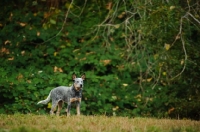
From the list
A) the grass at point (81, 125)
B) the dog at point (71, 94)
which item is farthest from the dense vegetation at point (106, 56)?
the dog at point (71, 94)

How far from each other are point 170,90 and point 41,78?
3.92 meters

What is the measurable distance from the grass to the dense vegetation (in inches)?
86.9

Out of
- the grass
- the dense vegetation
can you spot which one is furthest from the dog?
the dense vegetation

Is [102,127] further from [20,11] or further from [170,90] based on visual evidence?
[20,11]

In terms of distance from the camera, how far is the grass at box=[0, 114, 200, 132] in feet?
29.8

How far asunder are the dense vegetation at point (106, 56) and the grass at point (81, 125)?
221 centimetres

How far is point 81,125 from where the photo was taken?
964 cm

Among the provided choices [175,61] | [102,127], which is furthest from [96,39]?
[102,127]

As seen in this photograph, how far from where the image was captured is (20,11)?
18750mm

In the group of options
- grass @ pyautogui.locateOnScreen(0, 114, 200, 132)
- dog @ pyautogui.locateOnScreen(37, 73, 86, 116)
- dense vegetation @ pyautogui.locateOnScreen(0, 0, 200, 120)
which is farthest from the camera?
dense vegetation @ pyautogui.locateOnScreen(0, 0, 200, 120)

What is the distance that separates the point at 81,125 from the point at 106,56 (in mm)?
7522

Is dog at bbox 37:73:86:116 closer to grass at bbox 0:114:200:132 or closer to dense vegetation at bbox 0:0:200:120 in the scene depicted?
grass at bbox 0:114:200:132

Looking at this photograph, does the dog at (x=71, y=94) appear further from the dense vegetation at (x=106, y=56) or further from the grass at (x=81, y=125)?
the dense vegetation at (x=106, y=56)

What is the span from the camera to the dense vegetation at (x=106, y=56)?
44.0 ft
